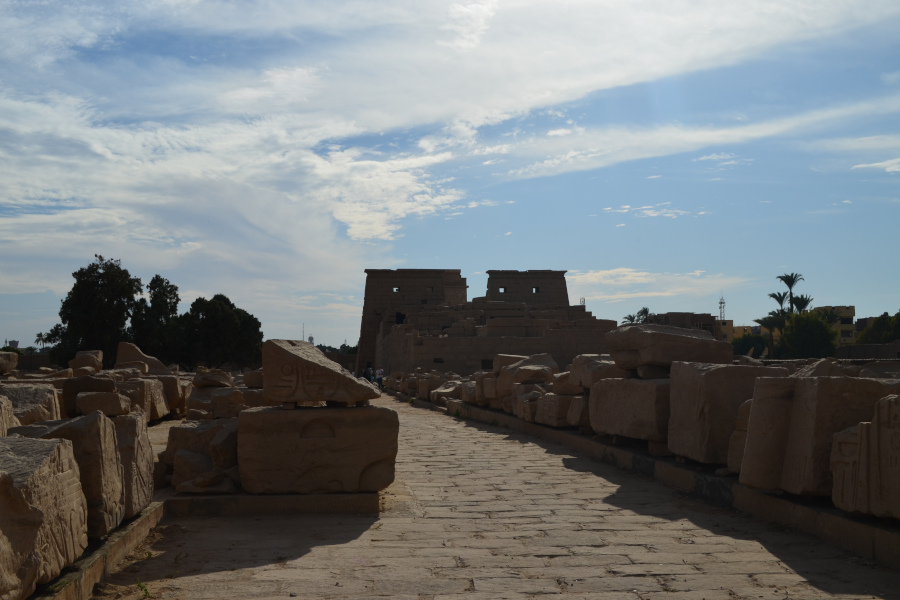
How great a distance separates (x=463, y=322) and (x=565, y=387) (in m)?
17.5

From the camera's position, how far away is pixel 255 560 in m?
4.13

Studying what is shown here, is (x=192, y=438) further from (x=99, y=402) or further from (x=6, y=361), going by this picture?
(x=6, y=361)

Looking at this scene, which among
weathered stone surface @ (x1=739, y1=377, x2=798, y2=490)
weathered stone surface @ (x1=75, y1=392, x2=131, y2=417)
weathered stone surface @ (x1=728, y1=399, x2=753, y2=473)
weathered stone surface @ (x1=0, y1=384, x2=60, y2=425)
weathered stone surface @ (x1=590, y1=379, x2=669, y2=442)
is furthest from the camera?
weathered stone surface @ (x1=590, y1=379, x2=669, y2=442)

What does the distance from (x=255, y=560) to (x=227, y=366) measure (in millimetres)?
45436

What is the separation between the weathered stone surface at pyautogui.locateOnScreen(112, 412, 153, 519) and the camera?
440 cm

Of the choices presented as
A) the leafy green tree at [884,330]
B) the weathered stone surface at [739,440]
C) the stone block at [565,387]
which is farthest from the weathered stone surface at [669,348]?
the leafy green tree at [884,330]

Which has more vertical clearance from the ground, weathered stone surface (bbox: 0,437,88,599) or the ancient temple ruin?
the ancient temple ruin

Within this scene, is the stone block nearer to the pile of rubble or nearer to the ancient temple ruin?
the pile of rubble

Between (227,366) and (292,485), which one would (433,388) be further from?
(227,366)

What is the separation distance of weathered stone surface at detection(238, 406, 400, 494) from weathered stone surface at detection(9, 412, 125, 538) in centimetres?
142

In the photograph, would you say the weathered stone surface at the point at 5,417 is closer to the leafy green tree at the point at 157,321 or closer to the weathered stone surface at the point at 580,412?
the weathered stone surface at the point at 580,412

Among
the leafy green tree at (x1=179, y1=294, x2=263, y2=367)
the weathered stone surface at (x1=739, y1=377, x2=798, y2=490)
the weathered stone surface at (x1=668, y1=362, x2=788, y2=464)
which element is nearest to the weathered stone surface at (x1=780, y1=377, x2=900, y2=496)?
the weathered stone surface at (x1=739, y1=377, x2=798, y2=490)

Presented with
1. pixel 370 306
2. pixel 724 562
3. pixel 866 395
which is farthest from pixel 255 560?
pixel 370 306

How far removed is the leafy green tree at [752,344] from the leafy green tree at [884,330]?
35.6 ft
